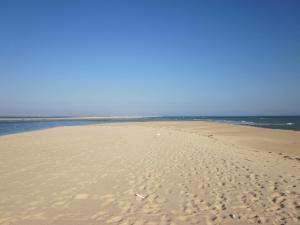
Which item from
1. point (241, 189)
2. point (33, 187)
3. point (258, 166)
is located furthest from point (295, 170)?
point (33, 187)

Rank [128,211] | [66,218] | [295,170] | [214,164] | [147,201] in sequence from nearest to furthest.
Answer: [66,218] → [128,211] → [147,201] → [295,170] → [214,164]

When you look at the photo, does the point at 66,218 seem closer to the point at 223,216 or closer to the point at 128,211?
the point at 128,211

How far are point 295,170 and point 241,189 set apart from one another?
3907 mm

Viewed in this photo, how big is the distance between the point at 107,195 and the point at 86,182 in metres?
1.31

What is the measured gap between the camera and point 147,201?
16.5 ft

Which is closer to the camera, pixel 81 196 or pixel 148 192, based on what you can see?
pixel 81 196

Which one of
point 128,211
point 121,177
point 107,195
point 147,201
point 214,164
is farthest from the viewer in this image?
point 214,164

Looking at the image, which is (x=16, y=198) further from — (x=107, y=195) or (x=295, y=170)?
(x=295, y=170)

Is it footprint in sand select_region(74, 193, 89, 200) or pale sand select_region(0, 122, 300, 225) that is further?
footprint in sand select_region(74, 193, 89, 200)

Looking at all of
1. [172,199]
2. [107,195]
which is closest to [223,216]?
[172,199]

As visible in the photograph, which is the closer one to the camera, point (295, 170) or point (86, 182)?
point (86, 182)

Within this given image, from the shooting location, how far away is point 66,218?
422 centimetres

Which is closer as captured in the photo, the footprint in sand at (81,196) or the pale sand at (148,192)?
the pale sand at (148,192)

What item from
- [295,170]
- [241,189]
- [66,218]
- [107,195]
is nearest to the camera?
[66,218]
